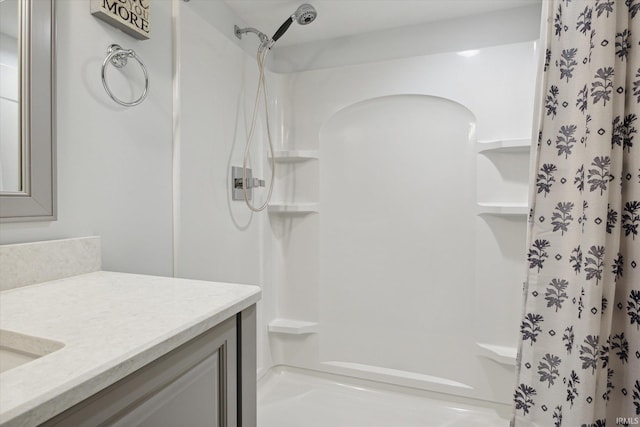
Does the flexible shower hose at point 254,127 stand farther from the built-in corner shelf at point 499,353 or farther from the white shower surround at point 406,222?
the built-in corner shelf at point 499,353

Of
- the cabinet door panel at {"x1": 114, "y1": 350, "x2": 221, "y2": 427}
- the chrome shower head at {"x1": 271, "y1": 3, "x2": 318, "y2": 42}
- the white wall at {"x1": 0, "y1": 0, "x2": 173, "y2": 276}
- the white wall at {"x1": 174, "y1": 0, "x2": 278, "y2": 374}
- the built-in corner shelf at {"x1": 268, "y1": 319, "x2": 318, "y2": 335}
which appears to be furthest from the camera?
the built-in corner shelf at {"x1": 268, "y1": 319, "x2": 318, "y2": 335}

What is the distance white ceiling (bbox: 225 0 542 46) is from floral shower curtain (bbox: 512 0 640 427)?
89cm

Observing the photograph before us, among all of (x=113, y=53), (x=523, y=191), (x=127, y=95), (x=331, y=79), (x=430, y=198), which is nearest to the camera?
(x=113, y=53)

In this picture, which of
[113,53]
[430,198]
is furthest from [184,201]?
[430,198]

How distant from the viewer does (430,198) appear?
1883mm

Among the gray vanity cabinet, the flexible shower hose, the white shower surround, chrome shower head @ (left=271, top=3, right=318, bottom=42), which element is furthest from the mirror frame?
the white shower surround

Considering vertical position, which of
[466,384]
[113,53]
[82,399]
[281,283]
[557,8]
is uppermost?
[557,8]

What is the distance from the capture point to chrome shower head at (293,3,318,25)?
1568 millimetres

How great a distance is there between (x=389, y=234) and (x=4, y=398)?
1.77 metres

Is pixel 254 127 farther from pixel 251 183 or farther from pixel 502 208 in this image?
pixel 502 208

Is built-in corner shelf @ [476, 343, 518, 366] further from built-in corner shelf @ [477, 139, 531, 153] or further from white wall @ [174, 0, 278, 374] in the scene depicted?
white wall @ [174, 0, 278, 374]

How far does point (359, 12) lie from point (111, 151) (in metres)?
1.44

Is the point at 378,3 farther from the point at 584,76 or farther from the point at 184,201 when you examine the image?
A: the point at 184,201

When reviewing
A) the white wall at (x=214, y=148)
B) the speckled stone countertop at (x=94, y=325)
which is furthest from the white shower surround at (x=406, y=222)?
the speckled stone countertop at (x=94, y=325)
